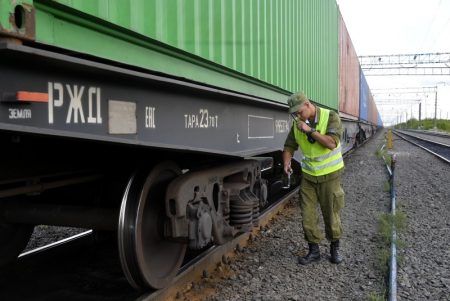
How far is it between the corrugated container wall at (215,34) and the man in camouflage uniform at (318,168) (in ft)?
1.93

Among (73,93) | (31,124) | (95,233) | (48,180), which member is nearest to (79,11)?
(73,93)

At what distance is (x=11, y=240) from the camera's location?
3.84 m

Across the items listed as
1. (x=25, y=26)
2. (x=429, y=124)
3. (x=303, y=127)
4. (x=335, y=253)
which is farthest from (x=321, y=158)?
(x=429, y=124)

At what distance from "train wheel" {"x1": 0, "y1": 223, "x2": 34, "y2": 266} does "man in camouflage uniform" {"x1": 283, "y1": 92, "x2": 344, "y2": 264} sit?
2646 mm

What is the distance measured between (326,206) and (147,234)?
2026mm

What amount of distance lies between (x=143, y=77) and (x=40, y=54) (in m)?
0.69

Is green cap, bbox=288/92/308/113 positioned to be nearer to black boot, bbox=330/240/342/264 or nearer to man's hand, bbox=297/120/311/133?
man's hand, bbox=297/120/311/133

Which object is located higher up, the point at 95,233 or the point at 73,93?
the point at 73,93

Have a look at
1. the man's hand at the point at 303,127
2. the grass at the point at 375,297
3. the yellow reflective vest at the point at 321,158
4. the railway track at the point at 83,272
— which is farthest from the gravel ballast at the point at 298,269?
the man's hand at the point at 303,127

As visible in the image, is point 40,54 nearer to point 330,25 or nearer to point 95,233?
point 95,233

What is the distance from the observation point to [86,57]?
1979 millimetres

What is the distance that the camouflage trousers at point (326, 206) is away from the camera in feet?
14.6

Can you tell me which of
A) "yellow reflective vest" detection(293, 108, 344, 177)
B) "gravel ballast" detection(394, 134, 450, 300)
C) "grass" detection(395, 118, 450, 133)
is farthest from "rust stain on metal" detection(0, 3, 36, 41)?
"grass" detection(395, 118, 450, 133)

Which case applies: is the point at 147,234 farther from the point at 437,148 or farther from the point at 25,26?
the point at 437,148
